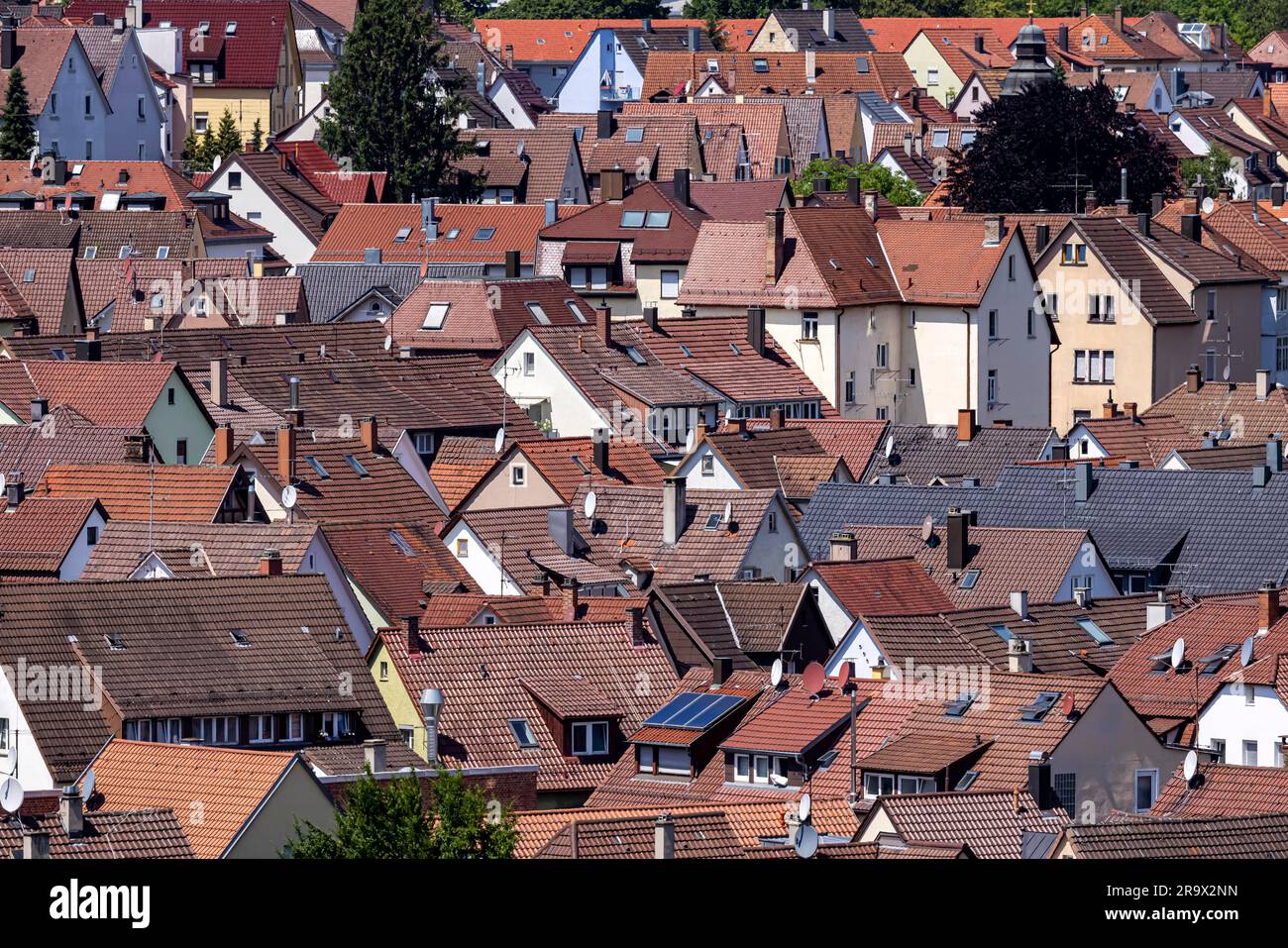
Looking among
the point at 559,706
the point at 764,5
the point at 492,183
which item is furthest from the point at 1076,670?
the point at 764,5

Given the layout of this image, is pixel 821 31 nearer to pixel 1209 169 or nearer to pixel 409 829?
pixel 1209 169

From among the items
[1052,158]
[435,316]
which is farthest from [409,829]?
[1052,158]

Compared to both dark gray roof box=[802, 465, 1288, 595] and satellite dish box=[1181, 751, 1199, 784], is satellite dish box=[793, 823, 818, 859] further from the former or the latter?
dark gray roof box=[802, 465, 1288, 595]

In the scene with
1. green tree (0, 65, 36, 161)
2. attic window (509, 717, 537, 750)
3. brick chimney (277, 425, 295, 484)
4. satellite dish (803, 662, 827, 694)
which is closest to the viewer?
attic window (509, 717, 537, 750)

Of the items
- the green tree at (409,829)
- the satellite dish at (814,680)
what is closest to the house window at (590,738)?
the satellite dish at (814,680)

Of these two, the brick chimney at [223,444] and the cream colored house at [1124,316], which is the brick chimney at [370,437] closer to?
the brick chimney at [223,444]

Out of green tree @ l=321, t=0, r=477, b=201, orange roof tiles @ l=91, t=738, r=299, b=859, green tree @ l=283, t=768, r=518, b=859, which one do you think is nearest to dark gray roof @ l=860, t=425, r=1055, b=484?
orange roof tiles @ l=91, t=738, r=299, b=859
